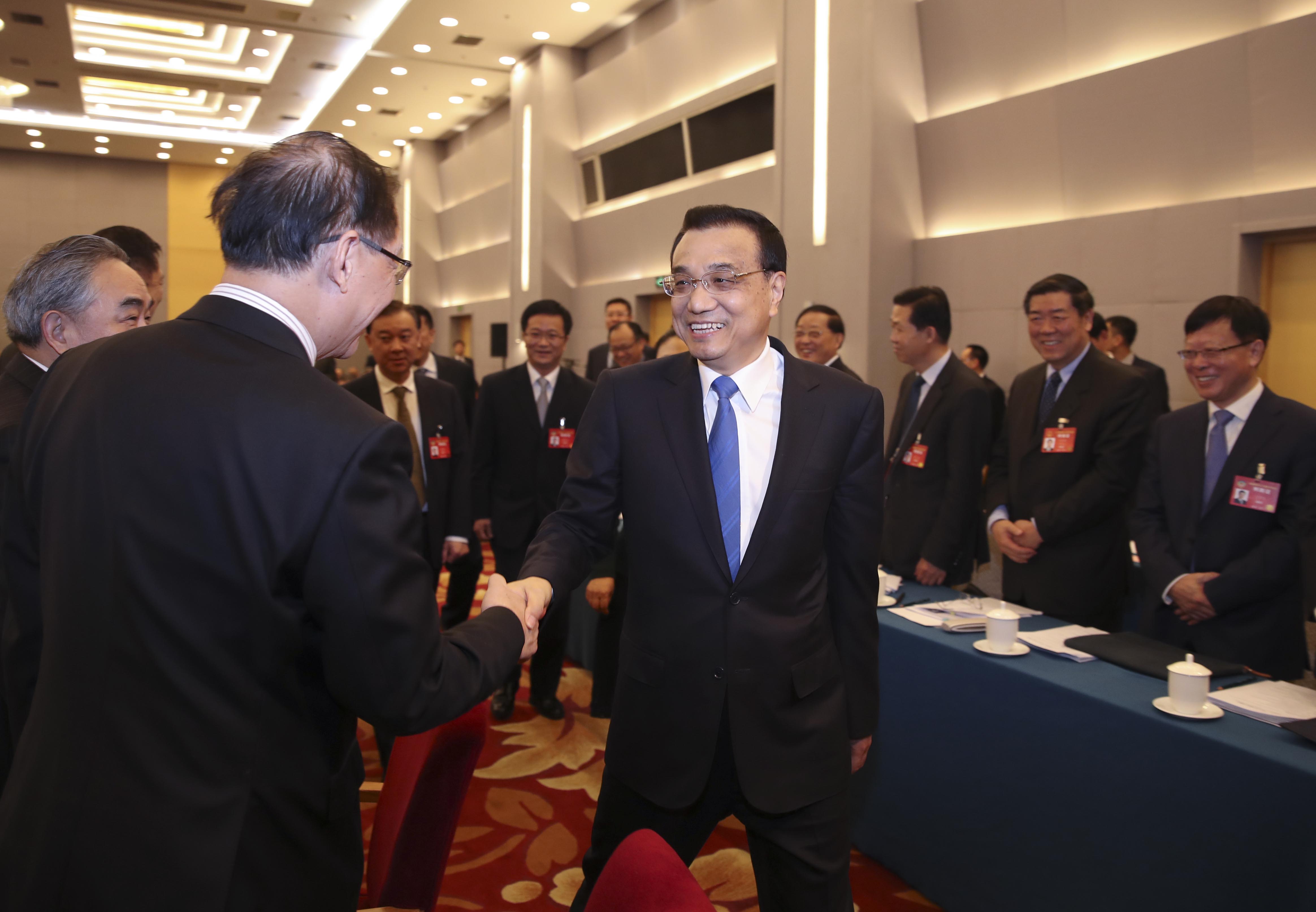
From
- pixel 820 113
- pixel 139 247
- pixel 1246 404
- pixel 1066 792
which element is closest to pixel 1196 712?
pixel 1066 792

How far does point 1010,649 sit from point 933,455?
1326 millimetres

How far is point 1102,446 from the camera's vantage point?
3.18 meters

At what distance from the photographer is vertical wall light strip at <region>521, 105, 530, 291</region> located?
12297 mm

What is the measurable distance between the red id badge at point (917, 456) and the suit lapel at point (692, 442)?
1951 mm

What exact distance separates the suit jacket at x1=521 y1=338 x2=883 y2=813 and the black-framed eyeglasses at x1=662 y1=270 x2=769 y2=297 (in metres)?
0.15

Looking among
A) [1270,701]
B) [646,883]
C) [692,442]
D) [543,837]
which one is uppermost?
[692,442]

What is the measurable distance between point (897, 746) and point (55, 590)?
2.22m

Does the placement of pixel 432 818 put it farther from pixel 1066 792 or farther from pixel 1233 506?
pixel 1233 506

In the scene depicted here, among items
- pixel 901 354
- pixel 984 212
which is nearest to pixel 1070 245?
pixel 984 212

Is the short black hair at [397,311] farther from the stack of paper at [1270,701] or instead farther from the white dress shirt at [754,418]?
the stack of paper at [1270,701]

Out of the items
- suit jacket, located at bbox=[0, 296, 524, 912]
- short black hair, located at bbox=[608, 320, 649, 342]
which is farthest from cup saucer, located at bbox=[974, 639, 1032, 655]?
short black hair, located at bbox=[608, 320, 649, 342]

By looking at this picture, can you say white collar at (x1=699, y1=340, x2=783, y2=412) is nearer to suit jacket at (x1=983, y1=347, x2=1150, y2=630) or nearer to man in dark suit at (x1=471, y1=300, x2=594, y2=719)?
suit jacket at (x1=983, y1=347, x2=1150, y2=630)

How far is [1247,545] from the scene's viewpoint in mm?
2650

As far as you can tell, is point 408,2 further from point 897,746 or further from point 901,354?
point 897,746
